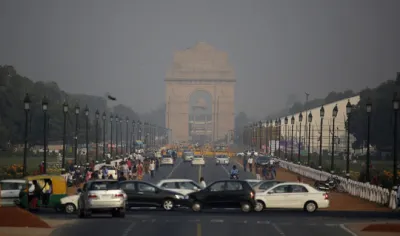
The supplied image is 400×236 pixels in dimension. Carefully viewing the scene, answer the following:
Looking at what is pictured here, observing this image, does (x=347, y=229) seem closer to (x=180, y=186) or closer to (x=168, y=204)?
(x=168, y=204)

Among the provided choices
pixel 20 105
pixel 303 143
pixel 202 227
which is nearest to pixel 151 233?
pixel 202 227

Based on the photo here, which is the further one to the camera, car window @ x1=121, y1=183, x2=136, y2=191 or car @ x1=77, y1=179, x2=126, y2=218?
car window @ x1=121, y1=183, x2=136, y2=191

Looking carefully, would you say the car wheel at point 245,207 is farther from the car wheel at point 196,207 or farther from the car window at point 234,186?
the car wheel at point 196,207

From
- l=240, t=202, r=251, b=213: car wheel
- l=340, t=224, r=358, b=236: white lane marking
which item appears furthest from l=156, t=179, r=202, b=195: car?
l=340, t=224, r=358, b=236: white lane marking

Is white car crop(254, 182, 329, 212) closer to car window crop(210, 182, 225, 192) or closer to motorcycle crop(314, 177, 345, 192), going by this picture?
car window crop(210, 182, 225, 192)

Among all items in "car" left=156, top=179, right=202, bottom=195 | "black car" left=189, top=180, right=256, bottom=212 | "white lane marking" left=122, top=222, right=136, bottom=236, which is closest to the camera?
"white lane marking" left=122, top=222, right=136, bottom=236

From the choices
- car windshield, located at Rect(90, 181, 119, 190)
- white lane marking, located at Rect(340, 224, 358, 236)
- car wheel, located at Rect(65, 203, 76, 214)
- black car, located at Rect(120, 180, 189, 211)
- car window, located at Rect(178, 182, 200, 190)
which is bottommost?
white lane marking, located at Rect(340, 224, 358, 236)

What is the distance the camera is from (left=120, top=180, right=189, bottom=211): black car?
4101cm

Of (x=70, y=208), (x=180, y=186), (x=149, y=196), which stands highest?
(x=180, y=186)

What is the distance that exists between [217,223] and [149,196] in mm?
7990

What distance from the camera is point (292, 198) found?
134 feet

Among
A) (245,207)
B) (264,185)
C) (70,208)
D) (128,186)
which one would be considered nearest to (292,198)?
(245,207)

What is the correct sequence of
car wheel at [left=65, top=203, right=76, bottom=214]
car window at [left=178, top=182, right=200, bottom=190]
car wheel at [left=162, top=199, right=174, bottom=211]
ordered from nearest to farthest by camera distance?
car wheel at [left=65, top=203, right=76, bottom=214] < car wheel at [left=162, top=199, right=174, bottom=211] < car window at [left=178, top=182, right=200, bottom=190]

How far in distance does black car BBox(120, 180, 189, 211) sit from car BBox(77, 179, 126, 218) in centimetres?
563
